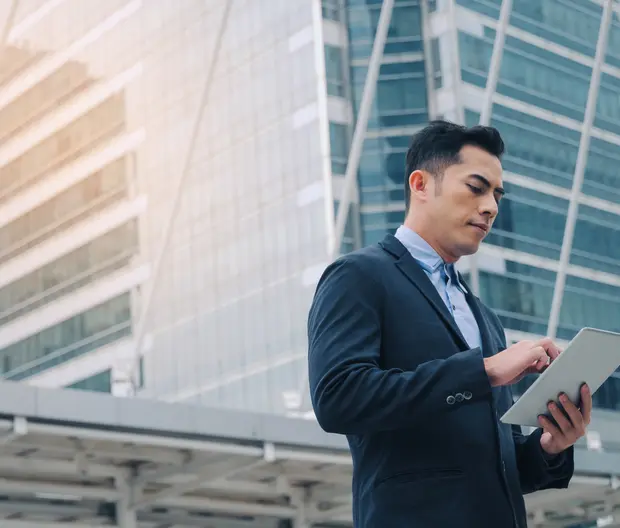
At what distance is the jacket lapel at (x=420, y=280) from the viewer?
264cm

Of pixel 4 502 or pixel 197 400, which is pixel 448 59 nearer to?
pixel 197 400

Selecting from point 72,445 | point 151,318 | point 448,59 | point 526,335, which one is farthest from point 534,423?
point 151,318

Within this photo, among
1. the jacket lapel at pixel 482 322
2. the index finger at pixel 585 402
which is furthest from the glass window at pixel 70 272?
the index finger at pixel 585 402

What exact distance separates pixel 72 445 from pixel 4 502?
113 cm

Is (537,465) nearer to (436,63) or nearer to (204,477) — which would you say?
(204,477)

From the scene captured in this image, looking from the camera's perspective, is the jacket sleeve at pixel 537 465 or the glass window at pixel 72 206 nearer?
the jacket sleeve at pixel 537 465

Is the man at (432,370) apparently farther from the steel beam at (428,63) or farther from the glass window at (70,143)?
the glass window at (70,143)

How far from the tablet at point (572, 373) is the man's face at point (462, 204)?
0.37m

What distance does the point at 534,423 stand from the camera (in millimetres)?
2547

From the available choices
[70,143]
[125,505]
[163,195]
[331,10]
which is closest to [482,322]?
[125,505]

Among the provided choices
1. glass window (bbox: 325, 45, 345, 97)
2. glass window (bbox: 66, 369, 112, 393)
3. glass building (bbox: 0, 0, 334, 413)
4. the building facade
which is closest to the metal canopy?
the building facade

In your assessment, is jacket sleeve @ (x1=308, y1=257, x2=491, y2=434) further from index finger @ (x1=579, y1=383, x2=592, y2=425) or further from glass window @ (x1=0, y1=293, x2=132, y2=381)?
glass window @ (x1=0, y1=293, x2=132, y2=381)

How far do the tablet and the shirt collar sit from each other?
1.28 ft

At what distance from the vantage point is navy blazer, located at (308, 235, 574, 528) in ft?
8.05
